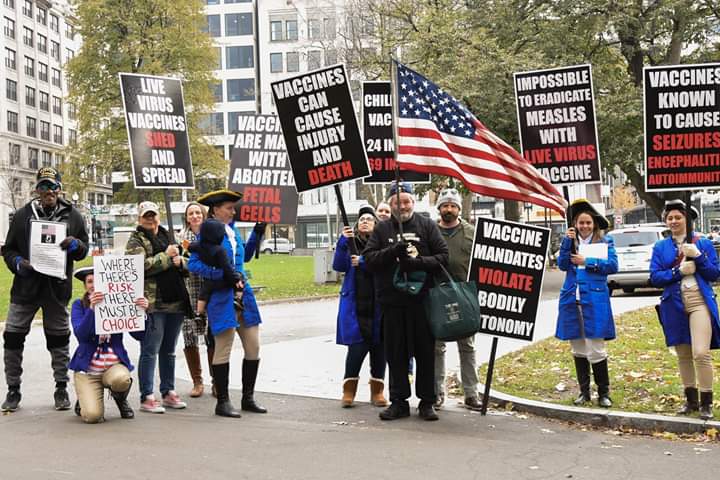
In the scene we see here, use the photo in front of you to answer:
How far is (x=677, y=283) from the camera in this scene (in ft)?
25.8

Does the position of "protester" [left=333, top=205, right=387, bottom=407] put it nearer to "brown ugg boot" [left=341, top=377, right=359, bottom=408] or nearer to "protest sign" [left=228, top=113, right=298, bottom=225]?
"brown ugg boot" [left=341, top=377, right=359, bottom=408]

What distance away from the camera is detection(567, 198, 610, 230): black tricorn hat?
841cm

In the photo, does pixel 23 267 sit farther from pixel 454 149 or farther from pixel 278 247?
pixel 278 247

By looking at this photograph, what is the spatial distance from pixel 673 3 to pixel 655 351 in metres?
18.0

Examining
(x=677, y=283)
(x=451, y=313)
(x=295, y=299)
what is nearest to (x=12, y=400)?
(x=451, y=313)

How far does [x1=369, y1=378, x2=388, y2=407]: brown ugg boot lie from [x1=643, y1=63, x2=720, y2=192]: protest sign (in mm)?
3102

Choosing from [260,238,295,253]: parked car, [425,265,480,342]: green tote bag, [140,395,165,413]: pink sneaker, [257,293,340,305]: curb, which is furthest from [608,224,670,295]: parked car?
[260,238,295,253]: parked car

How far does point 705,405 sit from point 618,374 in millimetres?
2342

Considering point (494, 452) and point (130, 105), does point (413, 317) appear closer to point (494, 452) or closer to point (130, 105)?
point (494, 452)

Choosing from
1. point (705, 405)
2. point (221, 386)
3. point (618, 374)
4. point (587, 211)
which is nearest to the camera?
point (705, 405)

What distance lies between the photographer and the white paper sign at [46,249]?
853cm

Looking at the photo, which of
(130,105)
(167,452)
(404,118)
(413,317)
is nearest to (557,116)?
(404,118)

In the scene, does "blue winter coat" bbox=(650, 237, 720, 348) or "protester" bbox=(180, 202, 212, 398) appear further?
"protester" bbox=(180, 202, 212, 398)

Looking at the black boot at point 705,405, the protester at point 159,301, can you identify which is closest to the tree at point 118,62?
the protester at point 159,301
